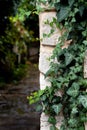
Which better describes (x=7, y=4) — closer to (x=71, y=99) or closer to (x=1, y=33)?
(x=1, y=33)

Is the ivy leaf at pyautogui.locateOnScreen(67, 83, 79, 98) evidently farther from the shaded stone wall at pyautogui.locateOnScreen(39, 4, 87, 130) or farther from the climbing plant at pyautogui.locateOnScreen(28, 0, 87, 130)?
the shaded stone wall at pyautogui.locateOnScreen(39, 4, 87, 130)

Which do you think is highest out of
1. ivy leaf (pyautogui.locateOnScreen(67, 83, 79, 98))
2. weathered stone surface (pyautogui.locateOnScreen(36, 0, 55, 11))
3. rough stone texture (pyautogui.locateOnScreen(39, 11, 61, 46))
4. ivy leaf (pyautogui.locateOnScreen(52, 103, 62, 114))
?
weathered stone surface (pyautogui.locateOnScreen(36, 0, 55, 11))

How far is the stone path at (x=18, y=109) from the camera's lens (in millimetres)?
4676

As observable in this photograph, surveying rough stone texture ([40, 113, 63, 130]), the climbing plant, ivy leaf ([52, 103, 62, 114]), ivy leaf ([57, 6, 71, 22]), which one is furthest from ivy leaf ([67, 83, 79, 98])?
ivy leaf ([57, 6, 71, 22])

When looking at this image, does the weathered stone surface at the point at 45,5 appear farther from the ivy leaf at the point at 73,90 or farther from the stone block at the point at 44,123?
the stone block at the point at 44,123

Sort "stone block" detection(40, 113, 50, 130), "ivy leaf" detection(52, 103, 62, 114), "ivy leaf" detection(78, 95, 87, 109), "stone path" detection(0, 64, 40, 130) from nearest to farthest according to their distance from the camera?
"ivy leaf" detection(78, 95, 87, 109)
"ivy leaf" detection(52, 103, 62, 114)
"stone block" detection(40, 113, 50, 130)
"stone path" detection(0, 64, 40, 130)

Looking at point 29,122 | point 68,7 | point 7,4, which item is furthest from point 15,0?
point 68,7

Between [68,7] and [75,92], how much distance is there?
1.72 feet

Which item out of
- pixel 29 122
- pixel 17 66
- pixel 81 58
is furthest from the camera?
pixel 17 66

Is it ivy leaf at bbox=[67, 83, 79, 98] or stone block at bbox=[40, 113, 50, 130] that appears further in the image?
stone block at bbox=[40, 113, 50, 130]

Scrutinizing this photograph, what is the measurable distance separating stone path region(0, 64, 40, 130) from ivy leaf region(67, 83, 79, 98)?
7.85 feet

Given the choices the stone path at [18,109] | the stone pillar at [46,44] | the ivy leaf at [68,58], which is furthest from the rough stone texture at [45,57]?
the stone path at [18,109]

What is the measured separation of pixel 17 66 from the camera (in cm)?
1011

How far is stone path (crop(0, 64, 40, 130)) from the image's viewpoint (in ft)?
15.3
